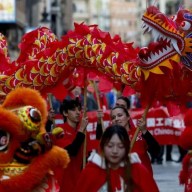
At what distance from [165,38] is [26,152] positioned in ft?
7.27

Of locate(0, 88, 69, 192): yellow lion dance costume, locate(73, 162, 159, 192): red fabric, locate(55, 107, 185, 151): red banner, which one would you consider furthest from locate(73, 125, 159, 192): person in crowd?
locate(55, 107, 185, 151): red banner

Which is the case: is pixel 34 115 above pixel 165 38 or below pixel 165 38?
below

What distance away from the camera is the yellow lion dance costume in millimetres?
8273

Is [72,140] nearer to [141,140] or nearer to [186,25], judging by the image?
[141,140]

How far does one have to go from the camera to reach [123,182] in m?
7.85

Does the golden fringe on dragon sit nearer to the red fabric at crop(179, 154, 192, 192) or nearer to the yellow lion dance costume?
the yellow lion dance costume

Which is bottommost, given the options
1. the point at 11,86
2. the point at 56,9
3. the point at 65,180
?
the point at 65,180

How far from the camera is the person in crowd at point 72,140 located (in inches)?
412

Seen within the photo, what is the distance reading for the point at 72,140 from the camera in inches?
422

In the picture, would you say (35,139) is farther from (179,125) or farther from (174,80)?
(179,125)

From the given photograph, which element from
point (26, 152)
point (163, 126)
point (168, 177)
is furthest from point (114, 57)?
point (163, 126)

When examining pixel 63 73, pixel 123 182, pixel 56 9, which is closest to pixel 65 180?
pixel 63 73

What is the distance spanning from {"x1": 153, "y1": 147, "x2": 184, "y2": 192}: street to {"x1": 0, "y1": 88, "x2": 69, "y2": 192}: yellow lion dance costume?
243 inches

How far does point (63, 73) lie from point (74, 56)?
326 millimetres
